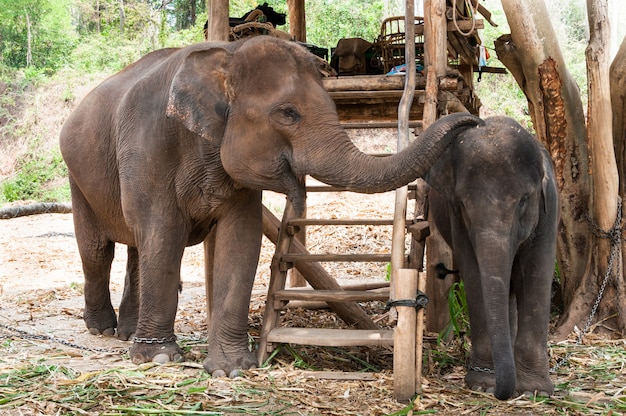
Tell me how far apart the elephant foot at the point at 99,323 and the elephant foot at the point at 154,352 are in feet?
4.50

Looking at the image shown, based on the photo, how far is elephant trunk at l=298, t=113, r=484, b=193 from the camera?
14.5 feet

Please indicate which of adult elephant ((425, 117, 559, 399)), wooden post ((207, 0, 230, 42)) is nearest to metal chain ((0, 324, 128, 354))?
adult elephant ((425, 117, 559, 399))

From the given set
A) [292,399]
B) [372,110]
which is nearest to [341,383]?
[292,399]

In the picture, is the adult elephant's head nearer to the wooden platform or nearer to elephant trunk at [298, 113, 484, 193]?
elephant trunk at [298, 113, 484, 193]

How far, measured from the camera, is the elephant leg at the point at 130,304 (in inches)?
262

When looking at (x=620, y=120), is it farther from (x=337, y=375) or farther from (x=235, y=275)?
(x=235, y=275)

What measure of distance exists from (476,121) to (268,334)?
6.52 ft

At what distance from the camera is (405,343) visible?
4.63m

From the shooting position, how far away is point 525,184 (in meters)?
4.43

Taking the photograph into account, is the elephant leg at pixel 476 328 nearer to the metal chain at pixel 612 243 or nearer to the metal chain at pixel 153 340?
the metal chain at pixel 612 243

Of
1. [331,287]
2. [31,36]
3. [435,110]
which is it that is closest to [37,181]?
[31,36]

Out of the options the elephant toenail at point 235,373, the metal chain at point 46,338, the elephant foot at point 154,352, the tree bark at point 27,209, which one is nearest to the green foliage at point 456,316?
the elephant toenail at point 235,373

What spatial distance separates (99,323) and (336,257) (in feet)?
7.28

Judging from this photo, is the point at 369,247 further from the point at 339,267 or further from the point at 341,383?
the point at 341,383
